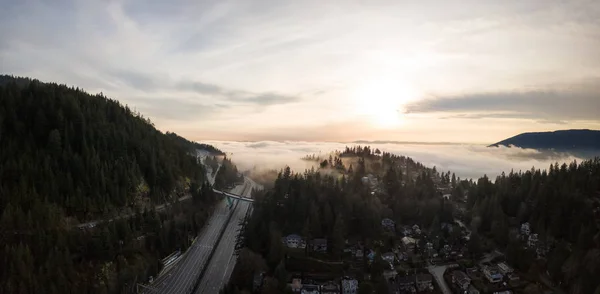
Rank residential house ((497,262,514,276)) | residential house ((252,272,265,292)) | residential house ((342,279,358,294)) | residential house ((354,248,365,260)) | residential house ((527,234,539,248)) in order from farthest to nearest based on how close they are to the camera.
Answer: residential house ((527,234,539,248)), residential house ((354,248,365,260)), residential house ((497,262,514,276)), residential house ((342,279,358,294)), residential house ((252,272,265,292))

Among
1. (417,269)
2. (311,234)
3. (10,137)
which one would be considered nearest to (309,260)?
(311,234)

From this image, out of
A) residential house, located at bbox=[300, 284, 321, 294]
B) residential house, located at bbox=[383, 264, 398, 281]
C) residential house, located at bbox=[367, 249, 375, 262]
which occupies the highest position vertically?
residential house, located at bbox=[367, 249, 375, 262]

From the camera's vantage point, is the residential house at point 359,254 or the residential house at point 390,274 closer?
the residential house at point 390,274

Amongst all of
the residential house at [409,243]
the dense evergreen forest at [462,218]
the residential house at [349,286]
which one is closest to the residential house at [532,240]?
the dense evergreen forest at [462,218]

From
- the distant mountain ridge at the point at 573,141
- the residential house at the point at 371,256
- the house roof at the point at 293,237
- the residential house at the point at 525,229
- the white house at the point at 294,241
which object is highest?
the distant mountain ridge at the point at 573,141

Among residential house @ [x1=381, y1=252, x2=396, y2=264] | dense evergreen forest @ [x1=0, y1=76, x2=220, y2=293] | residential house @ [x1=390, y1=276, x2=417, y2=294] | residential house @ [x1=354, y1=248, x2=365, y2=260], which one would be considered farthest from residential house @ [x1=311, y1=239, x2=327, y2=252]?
dense evergreen forest @ [x1=0, y1=76, x2=220, y2=293]

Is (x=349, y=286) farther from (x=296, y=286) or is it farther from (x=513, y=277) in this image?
(x=513, y=277)

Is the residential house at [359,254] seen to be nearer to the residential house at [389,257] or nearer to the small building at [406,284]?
the residential house at [389,257]

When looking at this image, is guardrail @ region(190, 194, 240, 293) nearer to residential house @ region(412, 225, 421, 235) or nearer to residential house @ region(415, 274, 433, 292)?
residential house @ region(415, 274, 433, 292)
